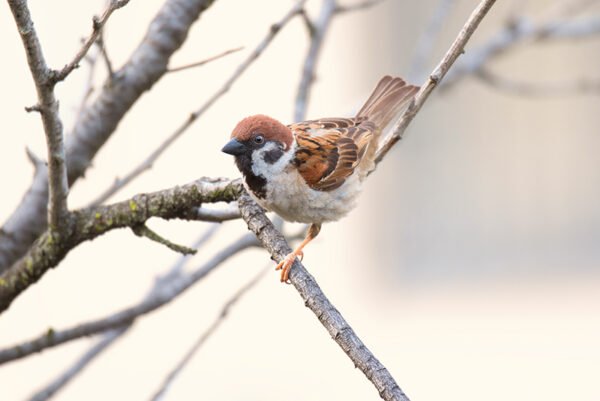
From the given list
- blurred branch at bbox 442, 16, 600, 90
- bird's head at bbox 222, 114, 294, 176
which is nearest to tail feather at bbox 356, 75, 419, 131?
blurred branch at bbox 442, 16, 600, 90

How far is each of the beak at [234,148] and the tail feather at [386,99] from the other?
855 mm

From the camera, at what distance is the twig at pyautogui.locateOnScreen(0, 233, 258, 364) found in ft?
7.59

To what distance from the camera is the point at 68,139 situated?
2.56 metres

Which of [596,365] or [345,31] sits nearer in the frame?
[596,365]

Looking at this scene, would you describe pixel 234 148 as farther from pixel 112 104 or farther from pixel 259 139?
pixel 112 104

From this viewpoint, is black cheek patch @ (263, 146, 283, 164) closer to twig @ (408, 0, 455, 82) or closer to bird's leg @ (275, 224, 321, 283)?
bird's leg @ (275, 224, 321, 283)

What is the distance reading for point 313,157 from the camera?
299 centimetres

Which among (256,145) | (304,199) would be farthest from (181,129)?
(304,199)

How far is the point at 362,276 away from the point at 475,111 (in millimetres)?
1875

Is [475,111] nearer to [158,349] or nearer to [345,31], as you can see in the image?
[345,31]

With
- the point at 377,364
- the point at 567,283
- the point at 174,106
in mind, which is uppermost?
the point at 174,106

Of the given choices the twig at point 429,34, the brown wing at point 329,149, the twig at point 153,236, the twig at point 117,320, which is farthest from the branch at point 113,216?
the twig at point 429,34

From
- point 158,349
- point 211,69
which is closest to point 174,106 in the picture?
point 211,69

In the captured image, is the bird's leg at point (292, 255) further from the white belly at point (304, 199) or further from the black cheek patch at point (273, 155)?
the black cheek patch at point (273, 155)
